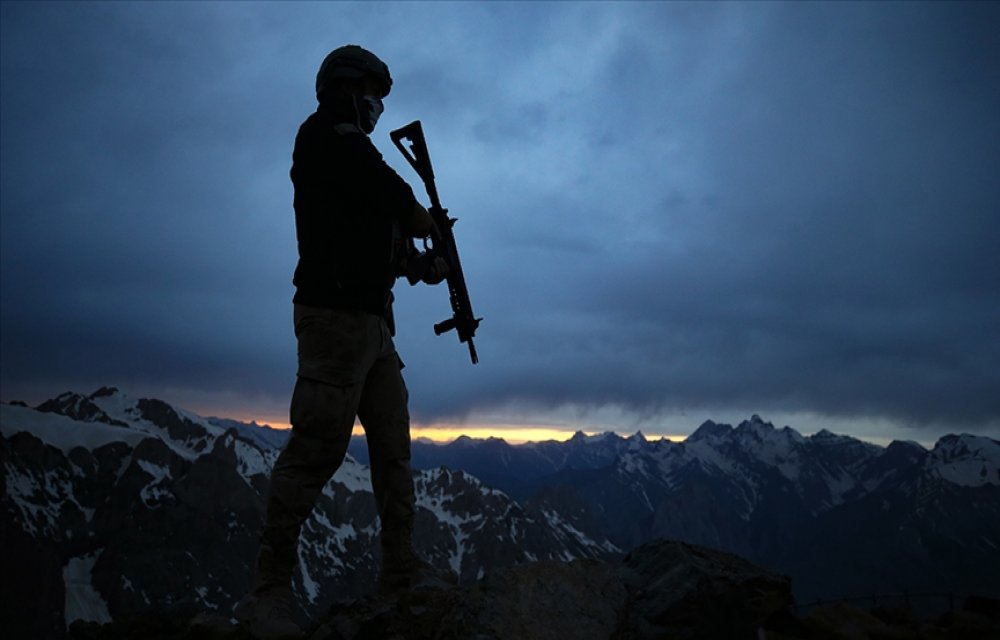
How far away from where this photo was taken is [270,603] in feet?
20.5

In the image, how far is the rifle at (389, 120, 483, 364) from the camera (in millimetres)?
7836

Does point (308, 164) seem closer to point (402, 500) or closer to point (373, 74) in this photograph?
point (373, 74)

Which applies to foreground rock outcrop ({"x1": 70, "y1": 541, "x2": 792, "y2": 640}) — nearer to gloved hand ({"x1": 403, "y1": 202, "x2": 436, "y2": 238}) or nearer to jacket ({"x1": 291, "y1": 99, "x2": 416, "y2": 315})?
jacket ({"x1": 291, "y1": 99, "x2": 416, "y2": 315})

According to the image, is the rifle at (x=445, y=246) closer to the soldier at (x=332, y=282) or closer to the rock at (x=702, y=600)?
the soldier at (x=332, y=282)

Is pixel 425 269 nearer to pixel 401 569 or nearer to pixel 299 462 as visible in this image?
pixel 299 462

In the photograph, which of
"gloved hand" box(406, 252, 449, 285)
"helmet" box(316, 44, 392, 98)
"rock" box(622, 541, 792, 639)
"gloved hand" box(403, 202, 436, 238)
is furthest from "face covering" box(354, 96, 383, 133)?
"rock" box(622, 541, 792, 639)

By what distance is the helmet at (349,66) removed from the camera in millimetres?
6910

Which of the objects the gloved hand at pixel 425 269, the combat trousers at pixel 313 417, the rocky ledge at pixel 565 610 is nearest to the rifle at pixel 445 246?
the gloved hand at pixel 425 269

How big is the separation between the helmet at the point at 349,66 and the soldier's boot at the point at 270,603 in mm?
5010

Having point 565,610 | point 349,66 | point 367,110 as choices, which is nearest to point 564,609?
point 565,610

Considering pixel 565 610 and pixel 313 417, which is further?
pixel 313 417

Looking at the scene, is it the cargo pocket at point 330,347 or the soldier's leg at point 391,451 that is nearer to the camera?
the cargo pocket at point 330,347

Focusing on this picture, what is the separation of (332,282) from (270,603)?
324 cm

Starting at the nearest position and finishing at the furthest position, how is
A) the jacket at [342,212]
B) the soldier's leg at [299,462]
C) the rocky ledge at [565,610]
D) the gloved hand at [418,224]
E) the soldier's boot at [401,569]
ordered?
the rocky ledge at [565,610] < the soldier's leg at [299,462] < the jacket at [342,212] < the gloved hand at [418,224] < the soldier's boot at [401,569]
